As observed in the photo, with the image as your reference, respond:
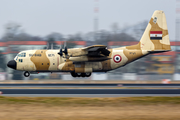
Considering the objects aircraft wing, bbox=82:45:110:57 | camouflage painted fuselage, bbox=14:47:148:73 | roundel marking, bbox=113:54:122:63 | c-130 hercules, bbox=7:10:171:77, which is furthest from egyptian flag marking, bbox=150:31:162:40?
aircraft wing, bbox=82:45:110:57

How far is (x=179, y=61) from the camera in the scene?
177ft

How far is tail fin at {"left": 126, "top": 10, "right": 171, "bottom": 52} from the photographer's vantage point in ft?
100

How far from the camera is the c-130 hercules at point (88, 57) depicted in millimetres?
28359

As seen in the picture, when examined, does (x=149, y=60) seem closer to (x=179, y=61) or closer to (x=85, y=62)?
(x=179, y=61)

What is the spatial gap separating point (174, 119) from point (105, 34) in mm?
48212

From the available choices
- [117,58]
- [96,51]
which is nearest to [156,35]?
[117,58]

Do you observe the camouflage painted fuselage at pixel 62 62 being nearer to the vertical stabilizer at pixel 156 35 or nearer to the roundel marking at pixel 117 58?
the roundel marking at pixel 117 58

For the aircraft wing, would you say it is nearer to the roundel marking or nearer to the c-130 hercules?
the c-130 hercules

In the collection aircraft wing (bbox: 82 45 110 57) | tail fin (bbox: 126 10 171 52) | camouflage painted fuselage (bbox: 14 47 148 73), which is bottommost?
camouflage painted fuselage (bbox: 14 47 148 73)

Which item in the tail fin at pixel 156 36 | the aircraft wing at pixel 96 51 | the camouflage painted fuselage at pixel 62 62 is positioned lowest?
the camouflage painted fuselage at pixel 62 62

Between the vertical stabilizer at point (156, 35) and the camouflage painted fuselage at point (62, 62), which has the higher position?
the vertical stabilizer at point (156, 35)

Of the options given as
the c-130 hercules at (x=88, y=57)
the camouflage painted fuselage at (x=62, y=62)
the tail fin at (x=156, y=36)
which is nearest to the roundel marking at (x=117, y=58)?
the c-130 hercules at (x=88, y=57)

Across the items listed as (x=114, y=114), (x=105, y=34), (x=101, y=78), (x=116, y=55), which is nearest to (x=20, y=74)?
(x=101, y=78)

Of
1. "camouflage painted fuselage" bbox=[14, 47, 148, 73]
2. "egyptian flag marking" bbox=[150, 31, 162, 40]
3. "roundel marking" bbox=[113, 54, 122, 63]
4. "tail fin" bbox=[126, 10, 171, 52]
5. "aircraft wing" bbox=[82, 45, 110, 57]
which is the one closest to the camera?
"aircraft wing" bbox=[82, 45, 110, 57]
